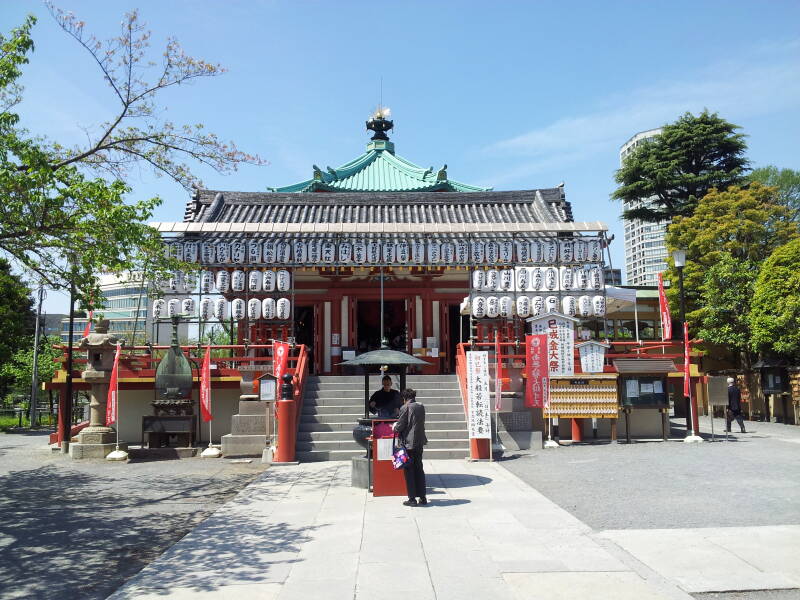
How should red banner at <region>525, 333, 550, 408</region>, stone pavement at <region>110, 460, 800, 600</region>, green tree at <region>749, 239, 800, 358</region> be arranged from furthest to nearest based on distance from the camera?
green tree at <region>749, 239, 800, 358</region>, red banner at <region>525, 333, 550, 408</region>, stone pavement at <region>110, 460, 800, 600</region>

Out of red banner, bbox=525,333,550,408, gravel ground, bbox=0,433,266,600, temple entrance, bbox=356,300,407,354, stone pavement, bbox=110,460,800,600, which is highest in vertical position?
temple entrance, bbox=356,300,407,354

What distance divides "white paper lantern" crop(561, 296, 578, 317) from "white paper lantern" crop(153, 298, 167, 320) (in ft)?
37.2

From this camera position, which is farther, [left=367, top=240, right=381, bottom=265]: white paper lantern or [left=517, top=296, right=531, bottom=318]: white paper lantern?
[left=367, top=240, right=381, bottom=265]: white paper lantern

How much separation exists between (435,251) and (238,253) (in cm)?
567

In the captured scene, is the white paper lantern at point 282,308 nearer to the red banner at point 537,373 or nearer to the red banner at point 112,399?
the red banner at point 112,399

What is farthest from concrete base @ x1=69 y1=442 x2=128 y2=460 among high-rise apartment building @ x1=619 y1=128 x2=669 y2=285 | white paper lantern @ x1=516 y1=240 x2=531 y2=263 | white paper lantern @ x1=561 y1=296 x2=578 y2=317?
high-rise apartment building @ x1=619 y1=128 x2=669 y2=285

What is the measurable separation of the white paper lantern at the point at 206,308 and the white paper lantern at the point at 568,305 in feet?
33.0

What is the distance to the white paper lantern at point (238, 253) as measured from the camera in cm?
1750

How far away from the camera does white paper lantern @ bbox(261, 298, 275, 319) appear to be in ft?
58.6

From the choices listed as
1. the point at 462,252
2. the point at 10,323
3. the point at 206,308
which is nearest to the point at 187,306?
the point at 206,308

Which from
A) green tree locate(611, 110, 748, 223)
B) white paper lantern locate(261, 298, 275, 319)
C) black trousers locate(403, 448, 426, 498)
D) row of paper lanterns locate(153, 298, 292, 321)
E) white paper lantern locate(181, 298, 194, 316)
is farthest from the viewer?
green tree locate(611, 110, 748, 223)

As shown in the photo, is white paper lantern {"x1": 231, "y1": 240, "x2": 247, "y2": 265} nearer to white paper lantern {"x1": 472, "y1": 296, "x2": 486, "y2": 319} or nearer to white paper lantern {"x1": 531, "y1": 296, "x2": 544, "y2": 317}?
white paper lantern {"x1": 472, "y1": 296, "x2": 486, "y2": 319}

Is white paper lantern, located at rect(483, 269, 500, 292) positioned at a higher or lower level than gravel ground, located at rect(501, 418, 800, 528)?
higher

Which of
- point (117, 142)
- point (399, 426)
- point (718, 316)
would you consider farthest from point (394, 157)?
point (399, 426)
